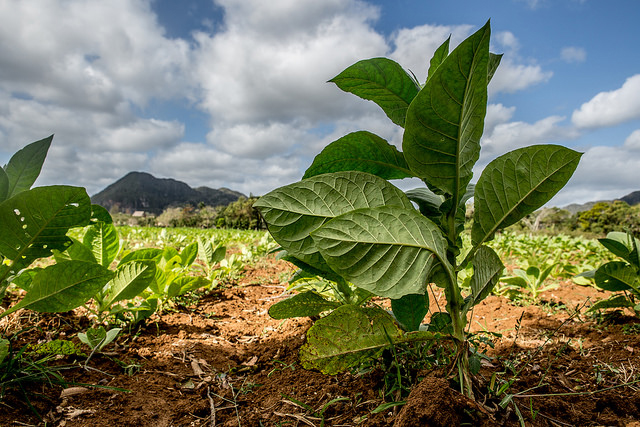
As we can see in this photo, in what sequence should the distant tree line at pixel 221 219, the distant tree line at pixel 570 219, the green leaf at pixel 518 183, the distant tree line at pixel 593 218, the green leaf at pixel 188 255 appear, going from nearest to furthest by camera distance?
the green leaf at pixel 518 183 → the green leaf at pixel 188 255 → the distant tree line at pixel 570 219 → the distant tree line at pixel 593 218 → the distant tree line at pixel 221 219

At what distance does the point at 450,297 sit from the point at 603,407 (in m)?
0.81

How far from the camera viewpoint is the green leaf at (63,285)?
5.06 ft

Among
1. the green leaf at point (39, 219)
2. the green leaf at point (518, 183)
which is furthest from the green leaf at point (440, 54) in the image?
the green leaf at point (39, 219)

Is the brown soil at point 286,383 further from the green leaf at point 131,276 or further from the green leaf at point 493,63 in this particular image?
the green leaf at point 493,63

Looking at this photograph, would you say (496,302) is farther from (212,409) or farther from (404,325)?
(212,409)

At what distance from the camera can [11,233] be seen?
1445 mm

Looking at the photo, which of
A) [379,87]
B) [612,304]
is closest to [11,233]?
[379,87]

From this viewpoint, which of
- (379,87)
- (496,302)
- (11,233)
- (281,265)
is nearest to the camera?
(379,87)

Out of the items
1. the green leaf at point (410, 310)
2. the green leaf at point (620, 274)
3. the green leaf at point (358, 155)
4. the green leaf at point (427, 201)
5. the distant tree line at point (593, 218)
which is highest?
the green leaf at point (358, 155)

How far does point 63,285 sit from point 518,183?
1845mm

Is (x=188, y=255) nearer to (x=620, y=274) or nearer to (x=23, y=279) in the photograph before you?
(x=23, y=279)

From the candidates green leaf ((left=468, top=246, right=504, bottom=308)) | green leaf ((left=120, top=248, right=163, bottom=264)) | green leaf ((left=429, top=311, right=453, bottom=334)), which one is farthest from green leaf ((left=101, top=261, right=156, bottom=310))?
green leaf ((left=468, top=246, right=504, bottom=308))

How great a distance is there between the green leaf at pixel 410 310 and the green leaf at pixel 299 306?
309 millimetres

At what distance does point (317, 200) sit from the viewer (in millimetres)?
1128
